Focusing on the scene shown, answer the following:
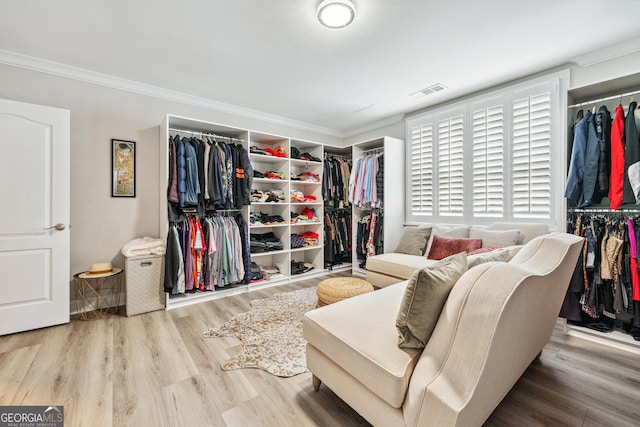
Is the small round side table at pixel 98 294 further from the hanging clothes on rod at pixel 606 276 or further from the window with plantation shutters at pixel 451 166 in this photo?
the hanging clothes on rod at pixel 606 276

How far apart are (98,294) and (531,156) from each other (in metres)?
4.77

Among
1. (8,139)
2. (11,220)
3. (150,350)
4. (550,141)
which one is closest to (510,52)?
(550,141)

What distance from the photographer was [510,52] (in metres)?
2.45

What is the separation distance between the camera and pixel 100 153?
2.90 metres

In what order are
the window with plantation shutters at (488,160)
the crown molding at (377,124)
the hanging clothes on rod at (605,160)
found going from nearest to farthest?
the hanging clothes on rod at (605,160) → the window with plantation shutters at (488,160) → the crown molding at (377,124)

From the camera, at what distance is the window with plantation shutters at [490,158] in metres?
2.72

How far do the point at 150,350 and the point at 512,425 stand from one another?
241cm

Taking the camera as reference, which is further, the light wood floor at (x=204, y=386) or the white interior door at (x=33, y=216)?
the white interior door at (x=33, y=216)

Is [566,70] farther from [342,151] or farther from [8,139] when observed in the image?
[8,139]

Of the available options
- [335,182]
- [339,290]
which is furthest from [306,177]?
[339,290]

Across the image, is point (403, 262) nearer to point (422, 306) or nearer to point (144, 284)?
point (422, 306)

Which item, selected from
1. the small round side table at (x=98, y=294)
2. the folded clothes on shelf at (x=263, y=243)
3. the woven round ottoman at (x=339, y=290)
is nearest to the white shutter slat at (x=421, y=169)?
the woven round ottoman at (x=339, y=290)

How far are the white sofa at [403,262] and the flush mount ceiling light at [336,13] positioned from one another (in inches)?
91.0

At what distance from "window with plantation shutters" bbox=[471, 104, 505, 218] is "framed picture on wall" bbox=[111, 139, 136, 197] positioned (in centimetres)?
401
